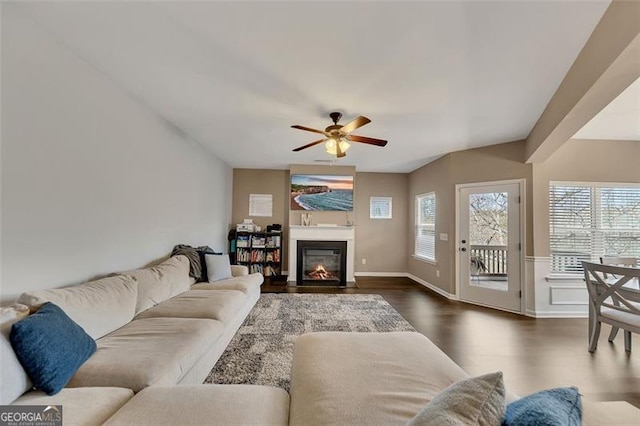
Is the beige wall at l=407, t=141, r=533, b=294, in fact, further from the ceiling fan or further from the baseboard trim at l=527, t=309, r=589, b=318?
the ceiling fan

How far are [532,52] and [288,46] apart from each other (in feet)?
6.50

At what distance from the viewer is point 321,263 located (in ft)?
18.7

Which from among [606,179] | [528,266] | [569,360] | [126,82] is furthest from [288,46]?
[606,179]

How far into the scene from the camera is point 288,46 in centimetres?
203

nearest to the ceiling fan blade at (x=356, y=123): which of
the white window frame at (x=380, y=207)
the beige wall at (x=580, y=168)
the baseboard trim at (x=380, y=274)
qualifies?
the beige wall at (x=580, y=168)

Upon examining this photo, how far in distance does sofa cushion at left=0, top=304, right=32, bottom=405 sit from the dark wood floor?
2.93 meters

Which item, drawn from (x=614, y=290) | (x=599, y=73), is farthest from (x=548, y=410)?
(x=614, y=290)

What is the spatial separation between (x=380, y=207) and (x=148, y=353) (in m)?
5.59

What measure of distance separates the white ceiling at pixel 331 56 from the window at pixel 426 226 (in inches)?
90.7

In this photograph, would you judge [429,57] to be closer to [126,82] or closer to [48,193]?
[126,82]

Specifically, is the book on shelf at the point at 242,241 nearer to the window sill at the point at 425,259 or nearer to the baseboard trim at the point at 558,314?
the window sill at the point at 425,259

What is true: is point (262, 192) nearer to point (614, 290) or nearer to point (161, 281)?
point (161, 281)

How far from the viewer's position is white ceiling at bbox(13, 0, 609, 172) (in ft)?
5.69

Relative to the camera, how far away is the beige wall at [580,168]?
12.5 ft
